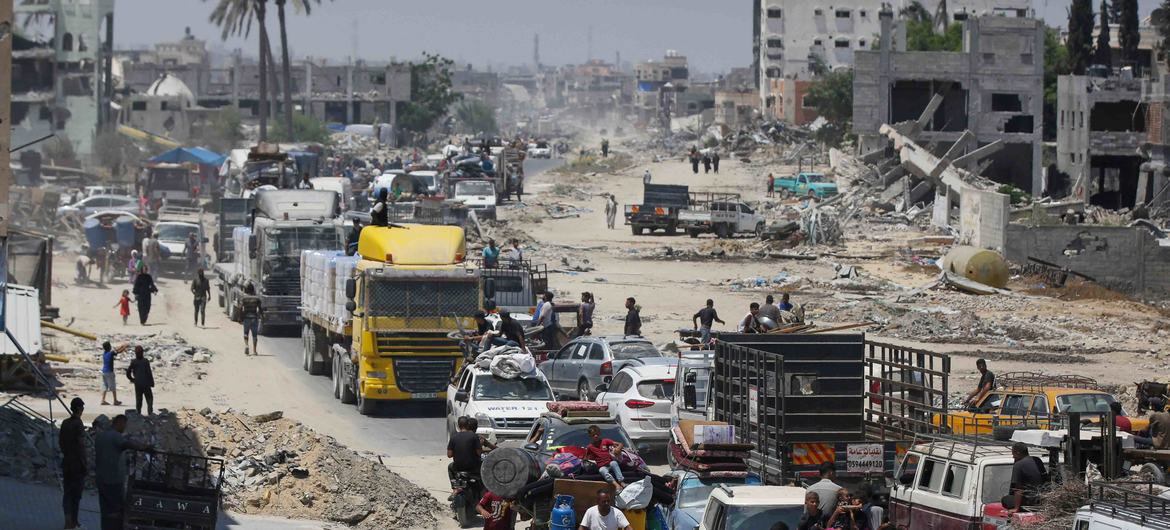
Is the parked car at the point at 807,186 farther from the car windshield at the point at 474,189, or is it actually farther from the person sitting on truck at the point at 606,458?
the person sitting on truck at the point at 606,458

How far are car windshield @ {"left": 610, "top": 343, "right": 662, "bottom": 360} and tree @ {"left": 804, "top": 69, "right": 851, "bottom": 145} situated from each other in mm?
79368

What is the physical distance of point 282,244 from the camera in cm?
3469

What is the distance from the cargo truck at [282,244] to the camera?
3469cm

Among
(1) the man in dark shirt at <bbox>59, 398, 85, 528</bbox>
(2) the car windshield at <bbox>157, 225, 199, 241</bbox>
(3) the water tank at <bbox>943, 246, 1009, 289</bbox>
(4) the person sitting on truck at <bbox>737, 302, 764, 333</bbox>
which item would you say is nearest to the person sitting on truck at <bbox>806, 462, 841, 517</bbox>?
(1) the man in dark shirt at <bbox>59, 398, 85, 528</bbox>

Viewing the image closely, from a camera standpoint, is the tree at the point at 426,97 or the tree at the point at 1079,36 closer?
the tree at the point at 1079,36

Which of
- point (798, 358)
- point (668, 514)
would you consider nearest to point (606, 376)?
point (798, 358)

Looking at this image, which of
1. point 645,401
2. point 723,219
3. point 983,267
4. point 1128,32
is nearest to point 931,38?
point 1128,32

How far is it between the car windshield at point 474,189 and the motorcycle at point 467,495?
48151 mm

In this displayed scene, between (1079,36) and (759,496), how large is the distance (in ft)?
272

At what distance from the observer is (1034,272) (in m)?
44.7

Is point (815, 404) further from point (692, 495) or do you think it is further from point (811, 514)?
point (811, 514)

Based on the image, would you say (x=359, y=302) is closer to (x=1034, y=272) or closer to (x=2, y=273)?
(x=2, y=273)

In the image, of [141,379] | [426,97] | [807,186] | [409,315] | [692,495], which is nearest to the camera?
[692,495]

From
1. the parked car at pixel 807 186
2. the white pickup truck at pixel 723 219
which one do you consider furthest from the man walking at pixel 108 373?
the parked car at pixel 807 186
